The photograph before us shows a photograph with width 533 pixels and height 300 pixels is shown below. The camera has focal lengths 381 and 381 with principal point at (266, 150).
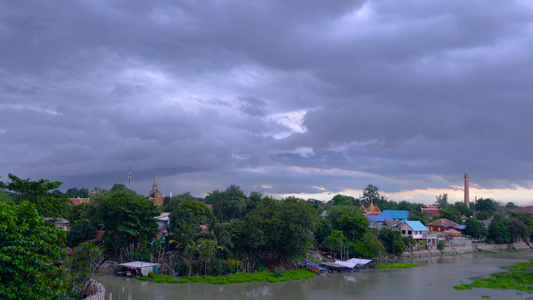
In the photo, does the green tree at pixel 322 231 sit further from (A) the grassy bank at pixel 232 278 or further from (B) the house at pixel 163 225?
(B) the house at pixel 163 225

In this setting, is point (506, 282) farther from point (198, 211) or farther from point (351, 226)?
point (198, 211)

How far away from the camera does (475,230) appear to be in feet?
183

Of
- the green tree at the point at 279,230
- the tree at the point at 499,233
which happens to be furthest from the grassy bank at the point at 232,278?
the tree at the point at 499,233

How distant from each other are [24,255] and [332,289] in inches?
806

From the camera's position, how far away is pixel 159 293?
23.5 metres

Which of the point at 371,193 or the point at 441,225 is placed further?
the point at 371,193

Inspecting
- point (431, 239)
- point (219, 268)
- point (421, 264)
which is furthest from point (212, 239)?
point (431, 239)

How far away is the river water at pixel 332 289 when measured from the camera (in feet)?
77.7

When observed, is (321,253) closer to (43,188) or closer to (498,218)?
(43,188)

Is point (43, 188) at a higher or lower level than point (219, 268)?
higher

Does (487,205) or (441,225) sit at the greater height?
(487,205)

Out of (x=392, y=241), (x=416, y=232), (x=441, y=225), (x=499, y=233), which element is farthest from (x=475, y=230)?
(x=392, y=241)

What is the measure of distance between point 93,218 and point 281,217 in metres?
17.8

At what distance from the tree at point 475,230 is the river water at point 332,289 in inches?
1008
